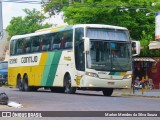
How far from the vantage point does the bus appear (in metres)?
24.7

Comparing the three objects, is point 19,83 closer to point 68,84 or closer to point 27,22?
point 68,84

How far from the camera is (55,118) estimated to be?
1235 centimetres

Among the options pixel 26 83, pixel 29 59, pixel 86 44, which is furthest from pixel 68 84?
pixel 26 83

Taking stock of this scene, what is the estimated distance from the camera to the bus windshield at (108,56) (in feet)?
80.9

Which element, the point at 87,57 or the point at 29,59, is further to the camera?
the point at 29,59

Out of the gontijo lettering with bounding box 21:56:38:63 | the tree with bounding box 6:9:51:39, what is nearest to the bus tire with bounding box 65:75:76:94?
the gontijo lettering with bounding box 21:56:38:63

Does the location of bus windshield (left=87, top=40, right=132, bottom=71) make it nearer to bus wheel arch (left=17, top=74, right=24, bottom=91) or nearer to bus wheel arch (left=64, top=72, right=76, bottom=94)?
bus wheel arch (left=64, top=72, right=76, bottom=94)

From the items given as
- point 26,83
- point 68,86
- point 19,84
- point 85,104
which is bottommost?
point 19,84

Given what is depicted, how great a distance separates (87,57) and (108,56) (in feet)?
3.65

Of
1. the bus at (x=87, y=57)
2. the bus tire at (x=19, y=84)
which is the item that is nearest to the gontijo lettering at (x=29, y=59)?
the bus at (x=87, y=57)

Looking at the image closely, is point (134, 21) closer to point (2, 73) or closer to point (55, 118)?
point (2, 73)

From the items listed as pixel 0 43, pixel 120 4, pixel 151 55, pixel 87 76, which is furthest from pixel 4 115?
pixel 0 43

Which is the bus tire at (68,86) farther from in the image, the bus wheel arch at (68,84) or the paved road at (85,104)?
the paved road at (85,104)

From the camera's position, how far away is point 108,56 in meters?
24.8
